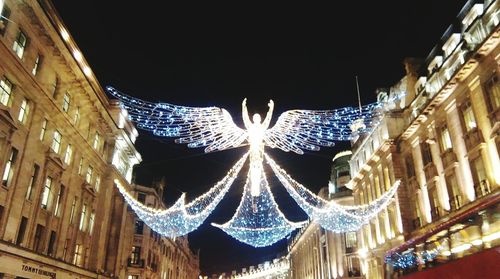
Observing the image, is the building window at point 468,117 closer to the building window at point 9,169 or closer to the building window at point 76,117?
the building window at point 9,169

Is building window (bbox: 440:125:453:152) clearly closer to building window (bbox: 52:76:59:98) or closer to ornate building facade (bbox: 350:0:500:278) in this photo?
ornate building facade (bbox: 350:0:500:278)

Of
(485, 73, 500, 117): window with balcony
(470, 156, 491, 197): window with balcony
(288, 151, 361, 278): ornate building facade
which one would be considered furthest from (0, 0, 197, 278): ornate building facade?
(288, 151, 361, 278): ornate building facade

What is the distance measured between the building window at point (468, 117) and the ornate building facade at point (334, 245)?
95.5 feet

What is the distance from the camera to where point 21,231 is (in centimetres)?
2245

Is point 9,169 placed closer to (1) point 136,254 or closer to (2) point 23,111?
(2) point 23,111

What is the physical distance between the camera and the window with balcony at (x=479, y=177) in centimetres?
2194

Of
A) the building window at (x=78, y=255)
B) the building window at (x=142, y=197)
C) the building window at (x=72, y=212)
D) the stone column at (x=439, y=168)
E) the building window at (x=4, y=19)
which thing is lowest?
the building window at (x=78, y=255)

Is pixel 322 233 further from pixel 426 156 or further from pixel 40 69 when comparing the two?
pixel 40 69

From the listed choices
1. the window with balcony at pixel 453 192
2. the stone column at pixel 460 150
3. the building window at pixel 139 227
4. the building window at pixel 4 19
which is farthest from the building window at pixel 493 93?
the building window at pixel 139 227

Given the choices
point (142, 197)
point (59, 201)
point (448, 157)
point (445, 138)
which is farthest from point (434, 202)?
point (142, 197)

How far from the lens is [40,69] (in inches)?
943

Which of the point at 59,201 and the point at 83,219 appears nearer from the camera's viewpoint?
the point at 59,201

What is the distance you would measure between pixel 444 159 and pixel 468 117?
3508mm

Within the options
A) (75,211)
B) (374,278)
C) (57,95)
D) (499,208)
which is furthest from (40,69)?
(374,278)
